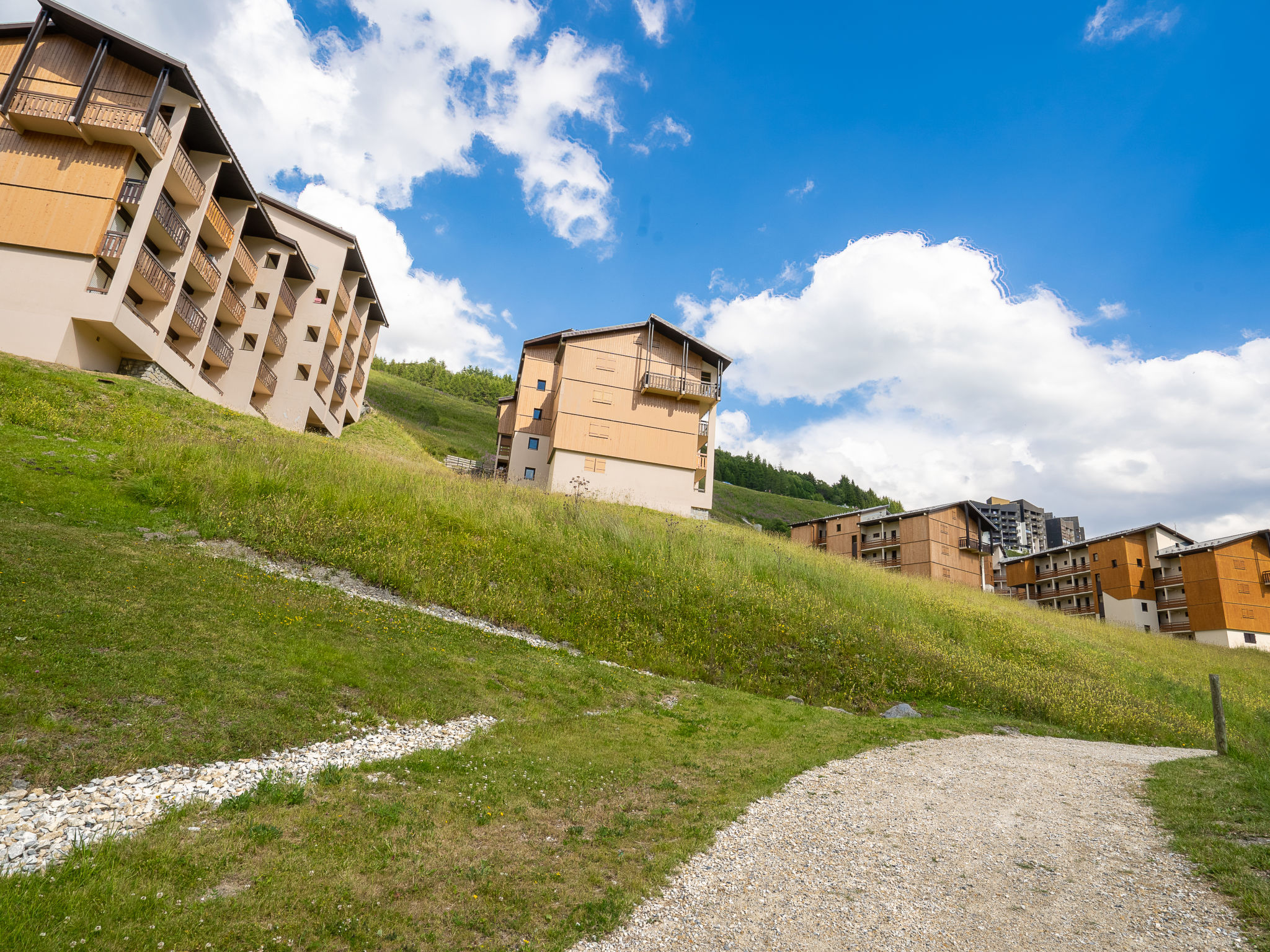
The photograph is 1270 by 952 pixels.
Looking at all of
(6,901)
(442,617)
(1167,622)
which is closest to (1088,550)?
(1167,622)

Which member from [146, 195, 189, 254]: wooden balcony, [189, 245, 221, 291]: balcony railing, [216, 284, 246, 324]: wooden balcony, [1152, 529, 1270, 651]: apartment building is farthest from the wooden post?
[1152, 529, 1270, 651]: apartment building

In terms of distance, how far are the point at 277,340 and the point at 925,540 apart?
59.0m

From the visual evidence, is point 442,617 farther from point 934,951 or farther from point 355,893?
point 934,951

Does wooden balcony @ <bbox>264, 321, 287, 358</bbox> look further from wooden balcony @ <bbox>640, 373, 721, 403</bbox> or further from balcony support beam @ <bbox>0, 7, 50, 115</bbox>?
wooden balcony @ <bbox>640, 373, 721, 403</bbox>

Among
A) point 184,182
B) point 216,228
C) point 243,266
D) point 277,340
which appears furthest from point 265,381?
point 184,182

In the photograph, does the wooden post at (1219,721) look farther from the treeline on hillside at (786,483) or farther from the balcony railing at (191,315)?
the treeline on hillside at (786,483)

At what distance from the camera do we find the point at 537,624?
18.7 meters

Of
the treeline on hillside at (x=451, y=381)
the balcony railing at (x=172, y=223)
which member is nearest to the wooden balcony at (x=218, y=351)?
the balcony railing at (x=172, y=223)

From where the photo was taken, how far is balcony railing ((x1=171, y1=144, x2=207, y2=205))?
100.0ft

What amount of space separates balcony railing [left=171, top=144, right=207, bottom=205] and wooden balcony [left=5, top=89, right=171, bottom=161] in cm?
208

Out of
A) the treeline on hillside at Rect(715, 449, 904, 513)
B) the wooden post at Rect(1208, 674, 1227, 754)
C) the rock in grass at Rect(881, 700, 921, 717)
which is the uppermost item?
the treeline on hillside at Rect(715, 449, 904, 513)

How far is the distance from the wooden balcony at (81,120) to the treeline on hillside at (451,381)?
125536 mm

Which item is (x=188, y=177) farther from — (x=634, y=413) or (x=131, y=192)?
(x=634, y=413)

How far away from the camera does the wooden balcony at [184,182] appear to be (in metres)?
30.5
